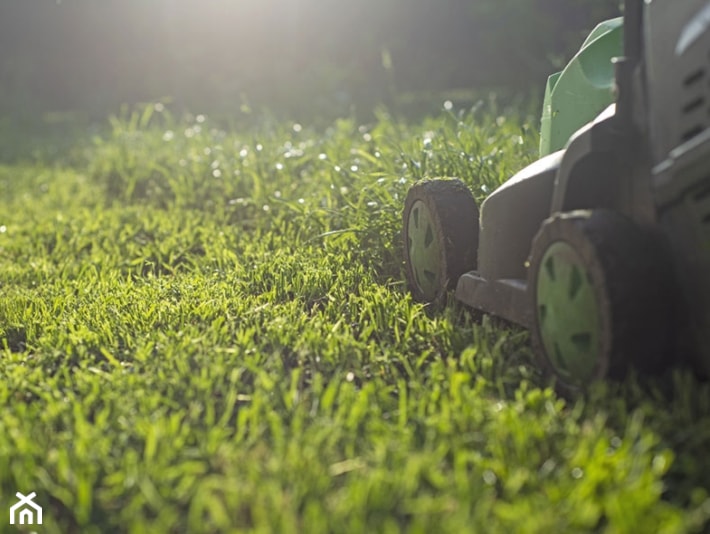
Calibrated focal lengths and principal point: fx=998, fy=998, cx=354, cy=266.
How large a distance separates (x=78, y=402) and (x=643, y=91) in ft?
4.51

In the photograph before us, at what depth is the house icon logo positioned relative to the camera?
168 centimetres

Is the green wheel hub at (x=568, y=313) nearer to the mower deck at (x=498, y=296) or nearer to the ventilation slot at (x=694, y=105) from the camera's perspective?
the mower deck at (x=498, y=296)

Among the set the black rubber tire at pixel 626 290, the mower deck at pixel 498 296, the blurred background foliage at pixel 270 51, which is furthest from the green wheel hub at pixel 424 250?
the blurred background foliage at pixel 270 51

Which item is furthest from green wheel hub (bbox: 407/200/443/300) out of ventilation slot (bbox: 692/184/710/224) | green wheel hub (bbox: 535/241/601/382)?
ventilation slot (bbox: 692/184/710/224)

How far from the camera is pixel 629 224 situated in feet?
6.57

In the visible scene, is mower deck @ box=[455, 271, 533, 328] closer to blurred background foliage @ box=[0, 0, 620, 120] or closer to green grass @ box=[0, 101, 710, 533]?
→ green grass @ box=[0, 101, 710, 533]

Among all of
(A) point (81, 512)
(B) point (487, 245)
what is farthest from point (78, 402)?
(B) point (487, 245)

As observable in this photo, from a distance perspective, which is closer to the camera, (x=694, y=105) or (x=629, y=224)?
(x=694, y=105)

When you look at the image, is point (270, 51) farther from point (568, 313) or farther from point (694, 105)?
point (694, 105)

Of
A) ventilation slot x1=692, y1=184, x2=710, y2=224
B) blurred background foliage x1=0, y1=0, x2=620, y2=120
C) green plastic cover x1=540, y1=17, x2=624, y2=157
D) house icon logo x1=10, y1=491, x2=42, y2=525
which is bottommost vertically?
house icon logo x1=10, y1=491, x2=42, y2=525

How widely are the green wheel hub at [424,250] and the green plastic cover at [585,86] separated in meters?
0.41

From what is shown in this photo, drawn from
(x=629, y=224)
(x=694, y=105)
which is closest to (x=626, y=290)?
(x=629, y=224)

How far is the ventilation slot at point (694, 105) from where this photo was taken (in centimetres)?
186

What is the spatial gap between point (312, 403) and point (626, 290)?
692 millimetres
